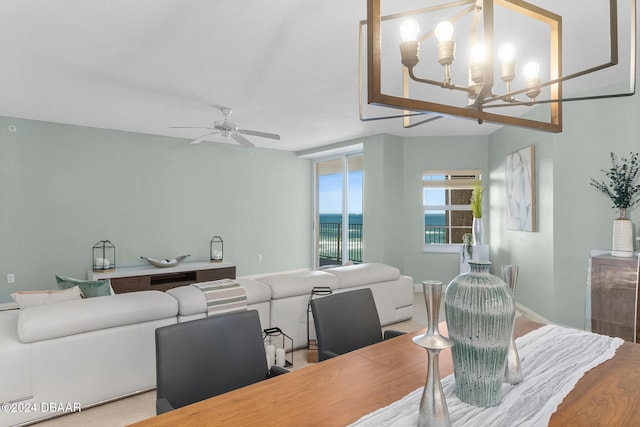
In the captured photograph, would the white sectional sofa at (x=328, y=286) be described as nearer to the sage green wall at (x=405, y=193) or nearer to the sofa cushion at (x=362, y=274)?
the sofa cushion at (x=362, y=274)

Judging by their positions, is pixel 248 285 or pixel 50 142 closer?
pixel 248 285

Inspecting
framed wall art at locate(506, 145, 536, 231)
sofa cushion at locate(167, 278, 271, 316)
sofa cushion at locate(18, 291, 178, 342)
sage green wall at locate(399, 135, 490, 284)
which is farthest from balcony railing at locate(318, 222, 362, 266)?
sofa cushion at locate(18, 291, 178, 342)

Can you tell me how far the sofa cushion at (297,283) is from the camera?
10.3ft

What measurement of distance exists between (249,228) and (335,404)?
20.2 ft

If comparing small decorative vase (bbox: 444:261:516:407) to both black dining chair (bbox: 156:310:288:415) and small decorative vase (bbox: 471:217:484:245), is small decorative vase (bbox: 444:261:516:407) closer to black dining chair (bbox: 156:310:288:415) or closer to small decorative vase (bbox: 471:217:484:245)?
black dining chair (bbox: 156:310:288:415)

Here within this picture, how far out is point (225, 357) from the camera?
154 cm

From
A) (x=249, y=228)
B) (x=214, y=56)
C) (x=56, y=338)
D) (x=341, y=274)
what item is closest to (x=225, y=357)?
(x=56, y=338)

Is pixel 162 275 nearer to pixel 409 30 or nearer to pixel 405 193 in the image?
pixel 405 193

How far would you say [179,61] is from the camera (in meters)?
3.14

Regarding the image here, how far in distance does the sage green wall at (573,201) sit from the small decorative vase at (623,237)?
21cm

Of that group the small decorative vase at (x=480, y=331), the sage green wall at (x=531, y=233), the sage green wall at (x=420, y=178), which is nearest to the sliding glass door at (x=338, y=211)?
the sage green wall at (x=420, y=178)

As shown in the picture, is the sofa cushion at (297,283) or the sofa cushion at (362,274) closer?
the sofa cushion at (297,283)

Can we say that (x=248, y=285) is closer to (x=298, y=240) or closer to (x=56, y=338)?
(x=56, y=338)

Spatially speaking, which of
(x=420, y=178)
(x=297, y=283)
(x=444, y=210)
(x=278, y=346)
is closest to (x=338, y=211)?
(x=420, y=178)
